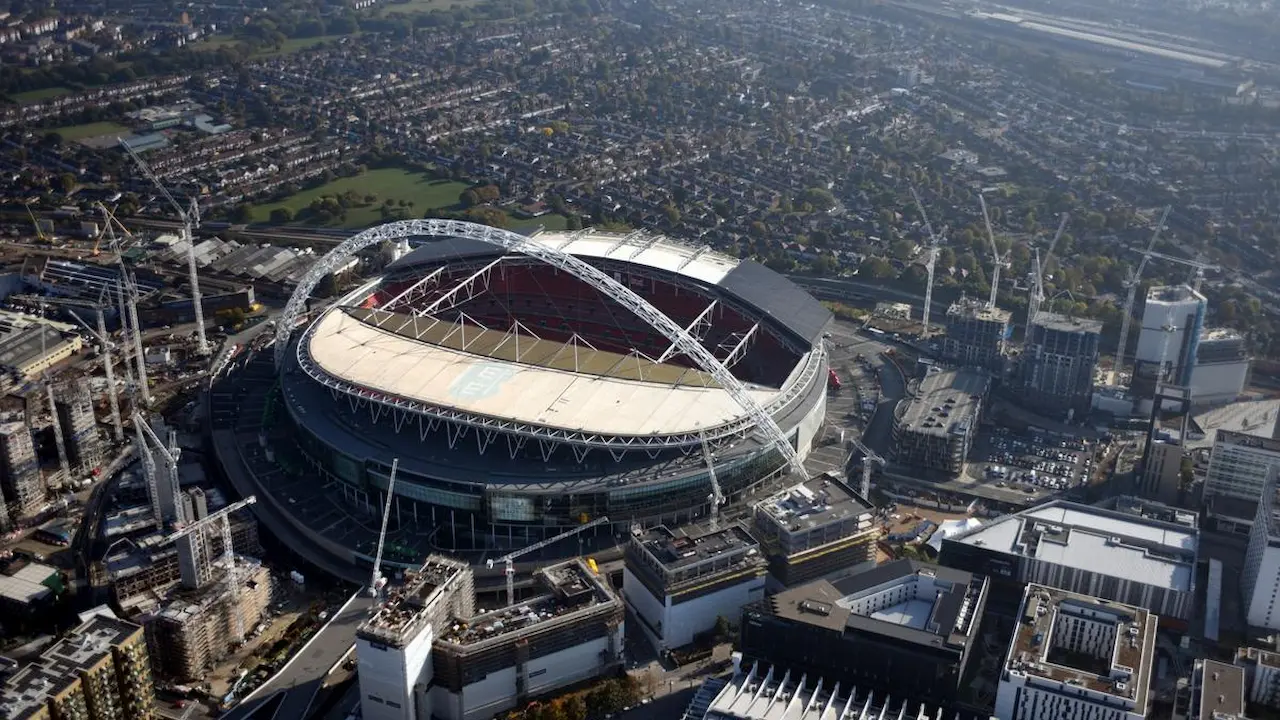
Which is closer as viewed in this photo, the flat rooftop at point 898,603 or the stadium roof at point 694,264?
the flat rooftop at point 898,603

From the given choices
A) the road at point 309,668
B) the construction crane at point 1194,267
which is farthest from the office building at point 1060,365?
the road at point 309,668

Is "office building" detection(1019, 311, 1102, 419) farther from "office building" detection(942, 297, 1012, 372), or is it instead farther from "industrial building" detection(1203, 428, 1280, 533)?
"industrial building" detection(1203, 428, 1280, 533)

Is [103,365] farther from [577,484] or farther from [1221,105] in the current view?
[1221,105]

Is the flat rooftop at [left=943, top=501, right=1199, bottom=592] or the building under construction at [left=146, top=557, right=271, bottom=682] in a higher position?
the flat rooftop at [left=943, top=501, right=1199, bottom=592]

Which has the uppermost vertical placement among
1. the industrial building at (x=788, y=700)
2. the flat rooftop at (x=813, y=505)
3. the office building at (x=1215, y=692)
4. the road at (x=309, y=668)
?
the flat rooftop at (x=813, y=505)

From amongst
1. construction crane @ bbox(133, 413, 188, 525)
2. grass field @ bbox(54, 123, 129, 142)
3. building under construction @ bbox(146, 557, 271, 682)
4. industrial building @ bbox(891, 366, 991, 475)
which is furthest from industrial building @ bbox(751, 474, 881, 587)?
grass field @ bbox(54, 123, 129, 142)

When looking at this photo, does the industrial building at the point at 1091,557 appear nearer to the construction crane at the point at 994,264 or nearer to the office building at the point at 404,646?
the construction crane at the point at 994,264

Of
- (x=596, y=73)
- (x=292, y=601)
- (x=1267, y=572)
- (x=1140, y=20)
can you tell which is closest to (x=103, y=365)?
(x=292, y=601)
